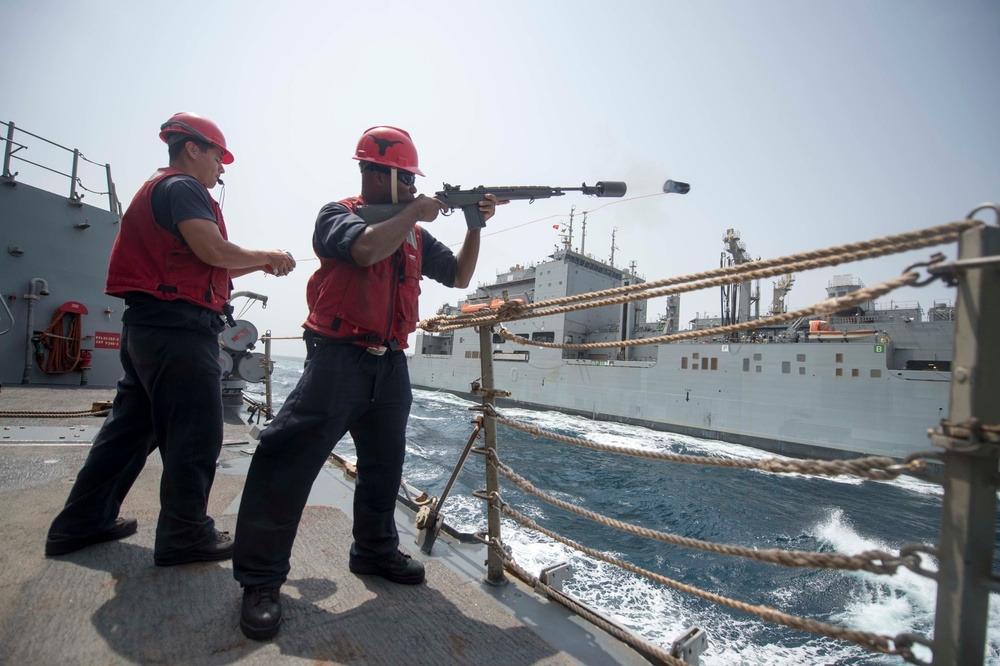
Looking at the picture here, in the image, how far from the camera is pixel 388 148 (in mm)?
1750

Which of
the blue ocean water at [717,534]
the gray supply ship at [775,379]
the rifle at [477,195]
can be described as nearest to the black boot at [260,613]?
the rifle at [477,195]

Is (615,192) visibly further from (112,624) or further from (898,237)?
(112,624)

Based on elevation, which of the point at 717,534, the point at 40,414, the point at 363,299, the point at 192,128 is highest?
the point at 192,128

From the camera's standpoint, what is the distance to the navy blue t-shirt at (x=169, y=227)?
5.51ft

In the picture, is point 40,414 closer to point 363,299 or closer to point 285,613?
point 285,613

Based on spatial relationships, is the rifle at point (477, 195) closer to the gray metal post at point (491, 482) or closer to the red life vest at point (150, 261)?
the gray metal post at point (491, 482)

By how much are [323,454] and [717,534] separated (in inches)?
315

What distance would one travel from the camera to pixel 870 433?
13438 mm

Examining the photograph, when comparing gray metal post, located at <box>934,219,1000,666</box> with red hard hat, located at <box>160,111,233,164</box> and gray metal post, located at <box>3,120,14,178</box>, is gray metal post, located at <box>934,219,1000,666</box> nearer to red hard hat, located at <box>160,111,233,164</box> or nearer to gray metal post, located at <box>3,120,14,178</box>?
red hard hat, located at <box>160,111,233,164</box>

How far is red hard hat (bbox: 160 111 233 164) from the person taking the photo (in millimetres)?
1846

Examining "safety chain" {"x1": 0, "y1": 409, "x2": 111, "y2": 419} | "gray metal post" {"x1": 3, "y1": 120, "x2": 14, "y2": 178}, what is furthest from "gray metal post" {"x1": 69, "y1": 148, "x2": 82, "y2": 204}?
"safety chain" {"x1": 0, "y1": 409, "x2": 111, "y2": 419}

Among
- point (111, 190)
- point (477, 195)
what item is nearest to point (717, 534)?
point (477, 195)

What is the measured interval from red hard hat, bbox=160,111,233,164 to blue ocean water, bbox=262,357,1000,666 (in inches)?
99.6

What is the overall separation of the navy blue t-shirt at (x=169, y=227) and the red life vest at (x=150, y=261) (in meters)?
0.03
